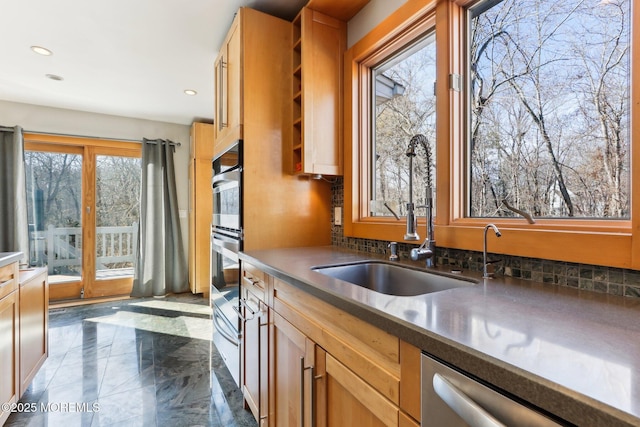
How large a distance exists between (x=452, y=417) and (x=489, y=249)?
2.40 feet

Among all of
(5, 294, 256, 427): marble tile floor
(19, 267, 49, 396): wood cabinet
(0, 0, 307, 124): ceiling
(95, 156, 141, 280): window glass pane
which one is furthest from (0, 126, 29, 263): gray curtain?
(19, 267, 49, 396): wood cabinet

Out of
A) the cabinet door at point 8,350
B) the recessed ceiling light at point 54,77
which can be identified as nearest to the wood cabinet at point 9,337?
the cabinet door at point 8,350

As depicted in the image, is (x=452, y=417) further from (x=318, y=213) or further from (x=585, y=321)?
(x=318, y=213)

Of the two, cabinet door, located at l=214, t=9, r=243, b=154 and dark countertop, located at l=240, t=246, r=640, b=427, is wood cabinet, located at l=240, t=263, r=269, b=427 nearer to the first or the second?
dark countertop, located at l=240, t=246, r=640, b=427

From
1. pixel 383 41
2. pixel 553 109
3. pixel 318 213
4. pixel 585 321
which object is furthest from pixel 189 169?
pixel 585 321

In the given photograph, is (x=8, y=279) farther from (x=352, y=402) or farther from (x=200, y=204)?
(x=200, y=204)

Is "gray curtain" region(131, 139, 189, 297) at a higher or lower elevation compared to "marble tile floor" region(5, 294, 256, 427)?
higher

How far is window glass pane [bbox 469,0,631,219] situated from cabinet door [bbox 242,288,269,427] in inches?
42.5

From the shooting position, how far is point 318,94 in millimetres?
1898

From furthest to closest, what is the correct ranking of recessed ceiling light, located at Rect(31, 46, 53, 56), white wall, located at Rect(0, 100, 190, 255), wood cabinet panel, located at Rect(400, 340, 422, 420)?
1. white wall, located at Rect(0, 100, 190, 255)
2. recessed ceiling light, located at Rect(31, 46, 53, 56)
3. wood cabinet panel, located at Rect(400, 340, 422, 420)

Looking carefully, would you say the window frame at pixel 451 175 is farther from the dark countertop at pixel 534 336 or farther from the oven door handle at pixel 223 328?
the oven door handle at pixel 223 328

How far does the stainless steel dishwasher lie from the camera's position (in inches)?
18.3

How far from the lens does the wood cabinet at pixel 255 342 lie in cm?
142

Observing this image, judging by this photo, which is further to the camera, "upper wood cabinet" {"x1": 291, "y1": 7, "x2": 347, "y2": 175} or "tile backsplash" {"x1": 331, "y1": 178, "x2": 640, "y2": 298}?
"upper wood cabinet" {"x1": 291, "y1": 7, "x2": 347, "y2": 175}
